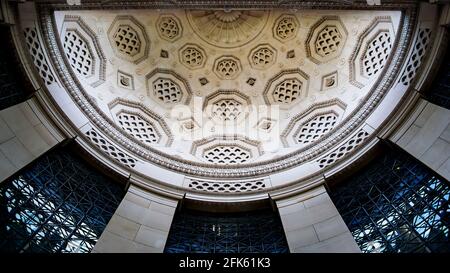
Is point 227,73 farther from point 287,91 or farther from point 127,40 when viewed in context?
point 127,40

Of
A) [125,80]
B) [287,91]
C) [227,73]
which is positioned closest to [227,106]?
[227,73]

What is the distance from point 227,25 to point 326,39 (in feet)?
13.1

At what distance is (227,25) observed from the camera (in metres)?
14.8

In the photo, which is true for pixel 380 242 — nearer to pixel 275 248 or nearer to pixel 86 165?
pixel 275 248

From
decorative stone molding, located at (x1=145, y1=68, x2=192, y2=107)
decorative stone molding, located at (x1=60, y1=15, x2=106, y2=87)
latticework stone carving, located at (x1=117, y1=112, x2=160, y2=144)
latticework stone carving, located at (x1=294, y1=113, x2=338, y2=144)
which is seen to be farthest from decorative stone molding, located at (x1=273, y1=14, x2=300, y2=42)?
decorative stone molding, located at (x1=60, y1=15, x2=106, y2=87)

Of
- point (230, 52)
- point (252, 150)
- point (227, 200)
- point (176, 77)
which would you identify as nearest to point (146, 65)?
point (176, 77)

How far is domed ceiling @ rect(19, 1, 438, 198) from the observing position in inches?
400

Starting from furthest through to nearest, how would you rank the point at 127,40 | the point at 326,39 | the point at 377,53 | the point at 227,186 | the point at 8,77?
the point at 326,39 < the point at 127,40 < the point at 377,53 < the point at 227,186 < the point at 8,77

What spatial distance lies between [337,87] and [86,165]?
28.2 ft

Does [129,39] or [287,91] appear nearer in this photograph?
[129,39]

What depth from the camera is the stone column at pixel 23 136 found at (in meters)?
7.28

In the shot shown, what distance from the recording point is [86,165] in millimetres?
9531
